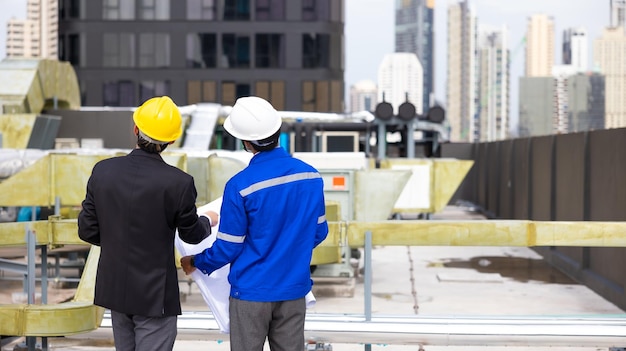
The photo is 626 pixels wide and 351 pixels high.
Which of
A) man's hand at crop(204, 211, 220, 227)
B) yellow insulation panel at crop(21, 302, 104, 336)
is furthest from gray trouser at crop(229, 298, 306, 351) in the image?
yellow insulation panel at crop(21, 302, 104, 336)

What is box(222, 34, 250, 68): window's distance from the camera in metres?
67.9

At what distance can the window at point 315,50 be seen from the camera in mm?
67812

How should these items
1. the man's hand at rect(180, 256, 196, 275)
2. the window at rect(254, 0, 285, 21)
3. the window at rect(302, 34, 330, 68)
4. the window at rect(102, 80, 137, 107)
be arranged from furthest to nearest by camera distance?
the window at rect(102, 80, 137, 107) → the window at rect(302, 34, 330, 68) → the window at rect(254, 0, 285, 21) → the man's hand at rect(180, 256, 196, 275)

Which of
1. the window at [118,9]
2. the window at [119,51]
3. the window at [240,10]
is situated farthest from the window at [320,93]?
the window at [118,9]

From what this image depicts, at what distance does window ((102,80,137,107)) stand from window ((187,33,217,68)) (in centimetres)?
486

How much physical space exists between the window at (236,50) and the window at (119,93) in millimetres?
7393

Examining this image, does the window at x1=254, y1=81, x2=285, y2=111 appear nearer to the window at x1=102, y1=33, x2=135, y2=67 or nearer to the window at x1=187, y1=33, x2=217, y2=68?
the window at x1=187, y1=33, x2=217, y2=68

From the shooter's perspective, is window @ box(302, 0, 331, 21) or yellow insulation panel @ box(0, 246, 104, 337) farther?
window @ box(302, 0, 331, 21)

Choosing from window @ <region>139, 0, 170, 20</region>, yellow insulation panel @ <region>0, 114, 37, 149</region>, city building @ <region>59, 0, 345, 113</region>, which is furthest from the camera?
window @ <region>139, 0, 170, 20</region>

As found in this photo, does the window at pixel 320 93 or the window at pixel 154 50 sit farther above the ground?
the window at pixel 154 50

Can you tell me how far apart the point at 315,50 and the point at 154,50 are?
11.9 m

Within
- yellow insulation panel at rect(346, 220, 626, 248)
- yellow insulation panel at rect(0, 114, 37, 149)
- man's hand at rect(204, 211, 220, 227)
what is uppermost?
yellow insulation panel at rect(0, 114, 37, 149)

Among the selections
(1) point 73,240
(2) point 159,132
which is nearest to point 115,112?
(1) point 73,240

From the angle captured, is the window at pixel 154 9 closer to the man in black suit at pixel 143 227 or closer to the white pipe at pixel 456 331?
the white pipe at pixel 456 331
